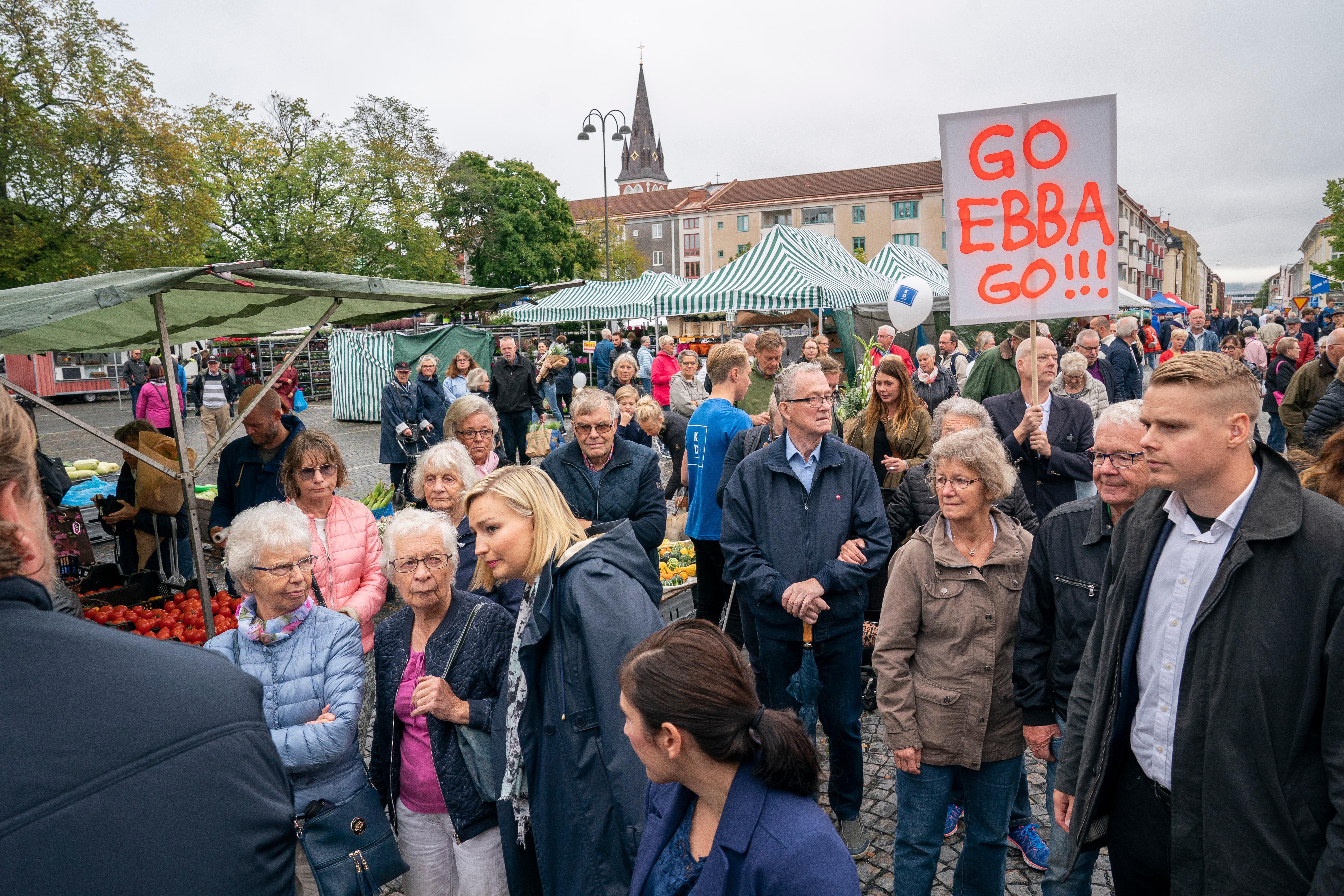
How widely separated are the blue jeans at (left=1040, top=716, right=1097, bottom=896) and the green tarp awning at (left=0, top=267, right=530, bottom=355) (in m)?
3.82

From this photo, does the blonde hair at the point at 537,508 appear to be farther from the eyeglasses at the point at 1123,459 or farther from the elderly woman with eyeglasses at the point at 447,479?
the eyeglasses at the point at 1123,459

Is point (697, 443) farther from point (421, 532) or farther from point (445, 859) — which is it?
point (445, 859)

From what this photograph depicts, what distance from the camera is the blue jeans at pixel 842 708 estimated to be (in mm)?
3498

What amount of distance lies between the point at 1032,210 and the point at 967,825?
2836 mm

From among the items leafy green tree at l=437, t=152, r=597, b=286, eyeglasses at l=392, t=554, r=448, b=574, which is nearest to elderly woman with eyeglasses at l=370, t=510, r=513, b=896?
eyeglasses at l=392, t=554, r=448, b=574

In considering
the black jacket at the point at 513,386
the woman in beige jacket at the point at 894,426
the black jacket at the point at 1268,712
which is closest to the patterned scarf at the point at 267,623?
the black jacket at the point at 1268,712

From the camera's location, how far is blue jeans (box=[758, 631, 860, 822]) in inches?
138

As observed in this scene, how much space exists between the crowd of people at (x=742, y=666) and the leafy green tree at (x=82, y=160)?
22.5 m

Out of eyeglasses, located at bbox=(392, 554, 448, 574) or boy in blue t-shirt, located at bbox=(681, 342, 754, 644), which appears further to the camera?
boy in blue t-shirt, located at bbox=(681, 342, 754, 644)

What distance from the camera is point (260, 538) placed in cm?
276

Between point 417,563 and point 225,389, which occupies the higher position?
point 225,389

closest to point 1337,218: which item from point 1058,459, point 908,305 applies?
point 908,305

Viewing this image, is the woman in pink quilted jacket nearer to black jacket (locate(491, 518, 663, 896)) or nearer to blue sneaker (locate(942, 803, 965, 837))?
black jacket (locate(491, 518, 663, 896))

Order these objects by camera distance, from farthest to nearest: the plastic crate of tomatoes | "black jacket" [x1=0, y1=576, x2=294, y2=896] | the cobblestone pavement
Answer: the plastic crate of tomatoes < the cobblestone pavement < "black jacket" [x1=0, y1=576, x2=294, y2=896]
